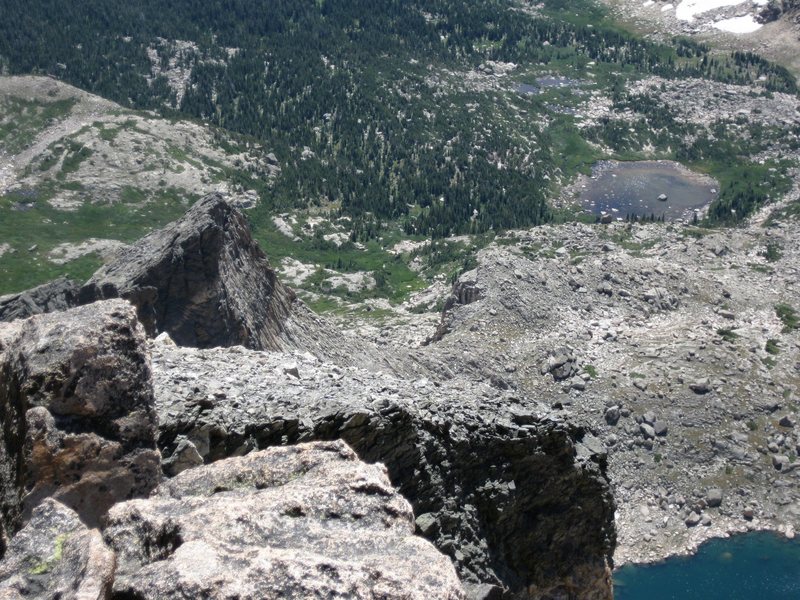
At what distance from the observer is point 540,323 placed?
2571 inches

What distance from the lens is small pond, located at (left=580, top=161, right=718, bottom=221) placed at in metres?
117

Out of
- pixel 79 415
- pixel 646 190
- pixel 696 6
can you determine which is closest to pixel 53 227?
pixel 646 190

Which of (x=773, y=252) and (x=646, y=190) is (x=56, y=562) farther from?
(x=646, y=190)

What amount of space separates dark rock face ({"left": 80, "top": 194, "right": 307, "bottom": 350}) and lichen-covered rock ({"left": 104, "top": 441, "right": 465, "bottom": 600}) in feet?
92.4

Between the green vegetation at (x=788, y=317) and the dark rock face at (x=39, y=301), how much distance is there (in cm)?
5314

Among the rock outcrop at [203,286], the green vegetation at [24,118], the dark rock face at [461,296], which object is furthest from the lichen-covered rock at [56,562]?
the green vegetation at [24,118]

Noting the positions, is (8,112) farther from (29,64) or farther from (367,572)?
(367,572)

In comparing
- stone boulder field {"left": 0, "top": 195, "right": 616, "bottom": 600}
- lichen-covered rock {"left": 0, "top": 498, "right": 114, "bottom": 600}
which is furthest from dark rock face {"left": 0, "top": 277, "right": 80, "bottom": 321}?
lichen-covered rock {"left": 0, "top": 498, "right": 114, "bottom": 600}

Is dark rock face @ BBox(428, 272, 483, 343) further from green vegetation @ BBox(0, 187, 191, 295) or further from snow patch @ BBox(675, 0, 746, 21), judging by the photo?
snow patch @ BBox(675, 0, 746, 21)

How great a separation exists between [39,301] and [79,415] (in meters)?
33.9

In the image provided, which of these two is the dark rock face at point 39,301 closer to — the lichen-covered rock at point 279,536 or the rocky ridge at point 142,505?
the rocky ridge at point 142,505

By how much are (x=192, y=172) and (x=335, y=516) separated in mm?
103454

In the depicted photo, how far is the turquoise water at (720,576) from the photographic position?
53375 millimetres

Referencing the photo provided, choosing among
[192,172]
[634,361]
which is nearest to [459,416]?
[634,361]
